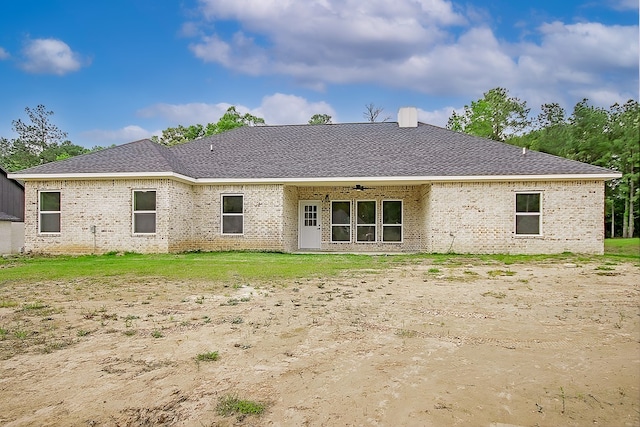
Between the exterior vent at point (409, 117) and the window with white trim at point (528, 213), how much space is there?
662 cm

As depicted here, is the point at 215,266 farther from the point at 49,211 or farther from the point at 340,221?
the point at 49,211

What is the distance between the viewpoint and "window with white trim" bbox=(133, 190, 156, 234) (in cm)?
1502

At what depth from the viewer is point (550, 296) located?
6.99 meters

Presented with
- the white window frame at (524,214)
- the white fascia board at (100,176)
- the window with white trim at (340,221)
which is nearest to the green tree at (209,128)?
the window with white trim at (340,221)

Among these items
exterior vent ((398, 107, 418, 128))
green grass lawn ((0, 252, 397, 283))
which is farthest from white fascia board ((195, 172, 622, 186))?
exterior vent ((398, 107, 418, 128))

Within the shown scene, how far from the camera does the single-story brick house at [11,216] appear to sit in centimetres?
1881

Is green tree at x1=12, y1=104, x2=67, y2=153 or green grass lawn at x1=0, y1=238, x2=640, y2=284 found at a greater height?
green tree at x1=12, y1=104, x2=67, y2=153

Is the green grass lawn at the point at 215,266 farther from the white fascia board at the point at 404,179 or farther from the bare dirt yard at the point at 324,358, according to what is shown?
the white fascia board at the point at 404,179

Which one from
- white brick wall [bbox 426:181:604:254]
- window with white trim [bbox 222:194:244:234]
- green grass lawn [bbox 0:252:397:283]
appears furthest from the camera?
window with white trim [bbox 222:194:244:234]

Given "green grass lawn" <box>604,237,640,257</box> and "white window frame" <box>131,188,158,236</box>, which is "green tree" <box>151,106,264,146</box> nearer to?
"white window frame" <box>131,188,158,236</box>

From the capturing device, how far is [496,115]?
3822cm

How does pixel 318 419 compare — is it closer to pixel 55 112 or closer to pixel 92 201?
pixel 92 201

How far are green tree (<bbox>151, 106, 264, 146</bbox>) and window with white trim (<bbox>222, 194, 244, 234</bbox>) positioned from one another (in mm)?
18133

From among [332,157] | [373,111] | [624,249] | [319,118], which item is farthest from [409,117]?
[319,118]
